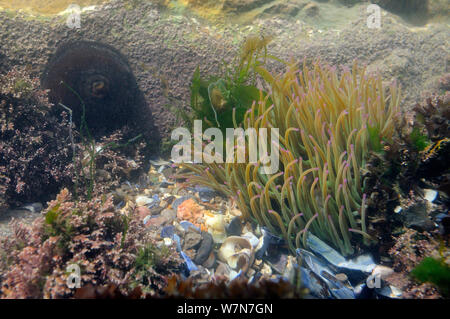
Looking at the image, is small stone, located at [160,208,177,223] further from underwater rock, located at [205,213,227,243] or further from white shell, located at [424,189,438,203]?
white shell, located at [424,189,438,203]

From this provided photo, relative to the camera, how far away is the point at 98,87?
3.54 m

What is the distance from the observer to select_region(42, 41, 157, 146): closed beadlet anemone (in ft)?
11.5

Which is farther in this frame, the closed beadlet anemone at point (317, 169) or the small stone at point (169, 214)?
the small stone at point (169, 214)

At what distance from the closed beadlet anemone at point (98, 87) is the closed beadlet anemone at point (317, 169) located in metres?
1.59

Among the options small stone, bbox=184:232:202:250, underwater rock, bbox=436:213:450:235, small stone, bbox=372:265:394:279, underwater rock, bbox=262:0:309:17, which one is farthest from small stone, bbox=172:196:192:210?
underwater rock, bbox=262:0:309:17

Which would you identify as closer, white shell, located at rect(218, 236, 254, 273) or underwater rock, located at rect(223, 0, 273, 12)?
white shell, located at rect(218, 236, 254, 273)

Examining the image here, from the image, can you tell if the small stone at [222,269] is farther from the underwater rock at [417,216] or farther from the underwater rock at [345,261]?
the underwater rock at [417,216]

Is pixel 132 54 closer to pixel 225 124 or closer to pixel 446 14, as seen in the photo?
pixel 225 124

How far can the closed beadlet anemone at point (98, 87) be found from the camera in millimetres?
3494

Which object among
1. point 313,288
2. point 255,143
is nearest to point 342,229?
point 313,288

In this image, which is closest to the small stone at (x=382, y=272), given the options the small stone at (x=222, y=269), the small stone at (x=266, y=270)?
Answer: the small stone at (x=266, y=270)

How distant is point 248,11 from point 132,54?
227 centimetres

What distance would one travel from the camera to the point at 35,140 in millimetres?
3148

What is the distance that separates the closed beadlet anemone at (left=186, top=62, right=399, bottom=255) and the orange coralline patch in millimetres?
294
